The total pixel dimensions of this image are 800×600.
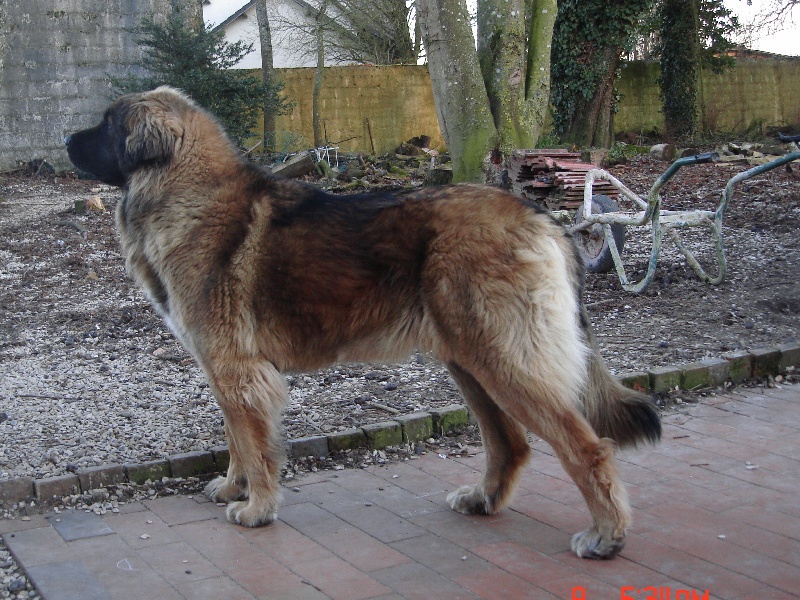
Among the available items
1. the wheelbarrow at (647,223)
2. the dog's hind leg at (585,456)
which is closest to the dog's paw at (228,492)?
the dog's hind leg at (585,456)

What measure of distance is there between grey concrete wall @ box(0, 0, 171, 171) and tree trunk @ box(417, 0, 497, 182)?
9.05 m

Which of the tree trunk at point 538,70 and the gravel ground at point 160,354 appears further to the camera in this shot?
the tree trunk at point 538,70

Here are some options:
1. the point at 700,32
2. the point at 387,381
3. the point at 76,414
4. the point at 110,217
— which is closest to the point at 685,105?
the point at 700,32

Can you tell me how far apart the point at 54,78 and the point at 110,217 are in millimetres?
6121

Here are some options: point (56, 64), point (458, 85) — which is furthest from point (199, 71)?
point (458, 85)

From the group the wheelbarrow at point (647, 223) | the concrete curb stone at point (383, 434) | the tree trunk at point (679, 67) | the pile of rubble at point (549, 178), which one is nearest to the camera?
the concrete curb stone at point (383, 434)

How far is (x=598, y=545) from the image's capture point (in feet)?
10.9

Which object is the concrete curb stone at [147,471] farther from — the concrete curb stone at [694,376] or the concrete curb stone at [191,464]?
the concrete curb stone at [694,376]

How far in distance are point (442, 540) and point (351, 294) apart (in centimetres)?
116

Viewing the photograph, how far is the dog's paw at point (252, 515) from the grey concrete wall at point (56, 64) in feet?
46.3

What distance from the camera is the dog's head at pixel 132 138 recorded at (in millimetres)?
3961

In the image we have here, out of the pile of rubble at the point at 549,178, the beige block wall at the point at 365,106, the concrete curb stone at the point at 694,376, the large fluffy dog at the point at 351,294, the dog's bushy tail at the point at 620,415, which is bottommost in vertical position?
the concrete curb stone at the point at 694,376
